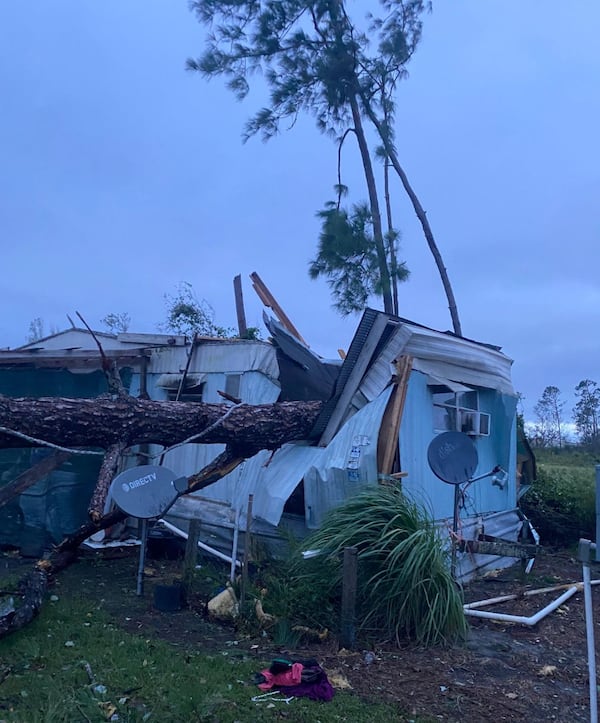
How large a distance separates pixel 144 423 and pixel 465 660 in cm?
427

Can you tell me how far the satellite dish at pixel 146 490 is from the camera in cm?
732

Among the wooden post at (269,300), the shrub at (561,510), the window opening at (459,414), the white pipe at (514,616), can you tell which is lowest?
the white pipe at (514,616)

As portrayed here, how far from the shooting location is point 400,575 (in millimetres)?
5984

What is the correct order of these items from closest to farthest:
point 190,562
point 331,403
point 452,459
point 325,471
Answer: point 452,459
point 190,562
point 325,471
point 331,403

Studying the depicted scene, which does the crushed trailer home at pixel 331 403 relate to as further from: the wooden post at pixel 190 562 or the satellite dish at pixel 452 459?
the wooden post at pixel 190 562

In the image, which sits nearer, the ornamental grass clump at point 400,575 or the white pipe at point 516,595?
the ornamental grass clump at point 400,575

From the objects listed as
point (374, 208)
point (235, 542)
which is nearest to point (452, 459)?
point (235, 542)

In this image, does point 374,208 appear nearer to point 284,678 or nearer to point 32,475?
point 32,475

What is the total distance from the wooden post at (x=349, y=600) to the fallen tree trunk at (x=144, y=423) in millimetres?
2714

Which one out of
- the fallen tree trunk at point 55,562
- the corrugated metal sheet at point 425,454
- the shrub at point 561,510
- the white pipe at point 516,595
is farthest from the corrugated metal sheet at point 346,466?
the shrub at point 561,510

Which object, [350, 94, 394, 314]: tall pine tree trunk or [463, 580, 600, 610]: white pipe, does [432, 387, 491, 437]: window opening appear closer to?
[463, 580, 600, 610]: white pipe

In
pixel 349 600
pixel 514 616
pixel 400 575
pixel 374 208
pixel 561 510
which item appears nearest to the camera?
pixel 349 600

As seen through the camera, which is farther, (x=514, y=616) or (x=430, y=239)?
(x=430, y=239)

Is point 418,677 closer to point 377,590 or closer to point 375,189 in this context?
point 377,590
